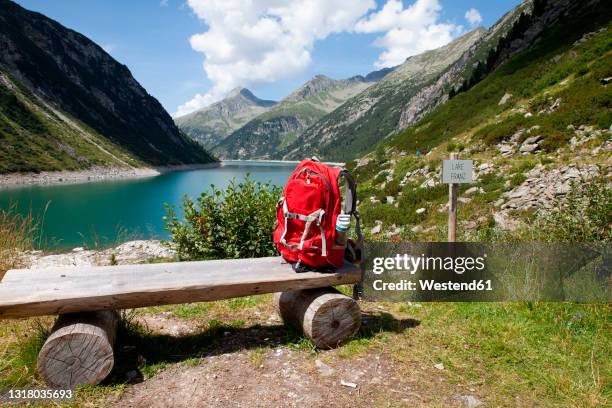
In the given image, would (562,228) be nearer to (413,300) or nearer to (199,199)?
(413,300)

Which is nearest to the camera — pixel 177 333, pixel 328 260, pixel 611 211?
pixel 328 260

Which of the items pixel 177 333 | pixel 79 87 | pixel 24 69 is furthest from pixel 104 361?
pixel 79 87

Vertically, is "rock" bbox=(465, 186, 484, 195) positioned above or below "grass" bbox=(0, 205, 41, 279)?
above

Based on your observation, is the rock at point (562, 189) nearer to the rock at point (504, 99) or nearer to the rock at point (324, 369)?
the rock at point (324, 369)


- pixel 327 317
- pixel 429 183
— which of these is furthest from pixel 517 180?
pixel 327 317

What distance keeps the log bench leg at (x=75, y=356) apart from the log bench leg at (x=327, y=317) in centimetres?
208

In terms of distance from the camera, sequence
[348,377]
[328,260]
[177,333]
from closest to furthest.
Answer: [348,377], [328,260], [177,333]

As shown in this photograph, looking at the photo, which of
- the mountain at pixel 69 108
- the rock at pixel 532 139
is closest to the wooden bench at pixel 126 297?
the rock at pixel 532 139

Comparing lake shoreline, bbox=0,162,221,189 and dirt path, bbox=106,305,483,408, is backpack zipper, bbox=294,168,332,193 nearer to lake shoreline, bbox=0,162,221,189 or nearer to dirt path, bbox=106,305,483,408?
dirt path, bbox=106,305,483,408

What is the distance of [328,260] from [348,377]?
51.0 inches

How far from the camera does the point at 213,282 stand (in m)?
4.01

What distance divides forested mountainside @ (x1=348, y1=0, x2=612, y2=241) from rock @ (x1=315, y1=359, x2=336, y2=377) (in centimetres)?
449

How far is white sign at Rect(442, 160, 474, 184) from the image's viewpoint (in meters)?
6.00

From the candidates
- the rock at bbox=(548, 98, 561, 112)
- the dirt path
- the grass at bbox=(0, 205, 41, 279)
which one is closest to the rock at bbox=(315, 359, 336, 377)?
the dirt path
